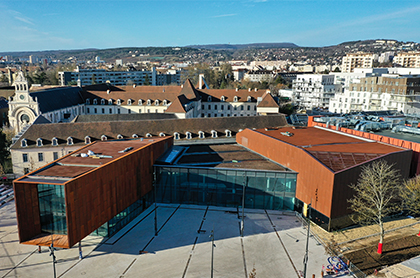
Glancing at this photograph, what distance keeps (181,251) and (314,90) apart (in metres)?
106

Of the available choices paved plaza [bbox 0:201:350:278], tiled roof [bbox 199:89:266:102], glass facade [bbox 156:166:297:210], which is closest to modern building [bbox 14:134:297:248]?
glass facade [bbox 156:166:297:210]

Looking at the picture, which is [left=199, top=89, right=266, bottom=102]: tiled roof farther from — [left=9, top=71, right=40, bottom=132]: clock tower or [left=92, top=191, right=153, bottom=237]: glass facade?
[left=92, top=191, right=153, bottom=237]: glass facade

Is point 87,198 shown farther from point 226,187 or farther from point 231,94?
point 231,94

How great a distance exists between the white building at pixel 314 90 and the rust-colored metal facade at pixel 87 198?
3915 inches

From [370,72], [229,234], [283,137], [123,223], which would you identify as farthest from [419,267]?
[370,72]

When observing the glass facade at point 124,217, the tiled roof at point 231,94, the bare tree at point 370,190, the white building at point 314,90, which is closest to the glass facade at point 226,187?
the glass facade at point 124,217

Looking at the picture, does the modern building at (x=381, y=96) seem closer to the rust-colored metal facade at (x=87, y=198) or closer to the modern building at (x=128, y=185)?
the modern building at (x=128, y=185)

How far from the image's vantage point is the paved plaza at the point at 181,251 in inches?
1176

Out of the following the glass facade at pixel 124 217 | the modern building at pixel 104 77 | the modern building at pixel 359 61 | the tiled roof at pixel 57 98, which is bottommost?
the glass facade at pixel 124 217

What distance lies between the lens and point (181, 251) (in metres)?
33.1

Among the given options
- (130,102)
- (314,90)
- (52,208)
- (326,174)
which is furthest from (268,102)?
(52,208)

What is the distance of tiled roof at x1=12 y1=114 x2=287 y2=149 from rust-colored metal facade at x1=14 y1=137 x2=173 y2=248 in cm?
1849

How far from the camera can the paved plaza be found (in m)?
29.9

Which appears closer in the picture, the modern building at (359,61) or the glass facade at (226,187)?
the glass facade at (226,187)
